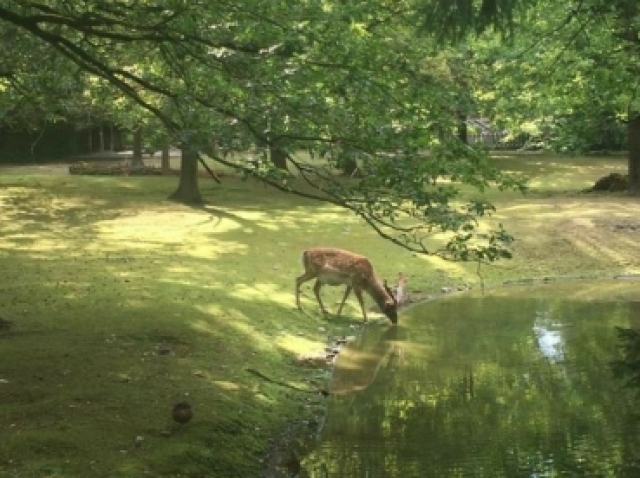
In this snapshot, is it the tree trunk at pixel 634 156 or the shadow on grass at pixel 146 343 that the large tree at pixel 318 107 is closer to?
the shadow on grass at pixel 146 343

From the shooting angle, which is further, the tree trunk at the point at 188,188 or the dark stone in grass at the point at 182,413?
the tree trunk at the point at 188,188

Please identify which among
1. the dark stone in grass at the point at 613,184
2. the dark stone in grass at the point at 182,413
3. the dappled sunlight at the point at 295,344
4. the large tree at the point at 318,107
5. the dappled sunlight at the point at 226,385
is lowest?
the dappled sunlight at the point at 295,344

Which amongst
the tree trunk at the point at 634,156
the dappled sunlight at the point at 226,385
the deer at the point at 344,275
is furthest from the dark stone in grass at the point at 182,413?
the tree trunk at the point at 634,156

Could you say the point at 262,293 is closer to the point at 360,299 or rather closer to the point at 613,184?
the point at 360,299

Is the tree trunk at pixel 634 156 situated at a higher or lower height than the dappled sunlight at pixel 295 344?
higher

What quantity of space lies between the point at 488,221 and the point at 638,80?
926 cm

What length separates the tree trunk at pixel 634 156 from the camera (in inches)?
1125

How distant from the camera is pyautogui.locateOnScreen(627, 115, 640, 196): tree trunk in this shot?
28.6 meters

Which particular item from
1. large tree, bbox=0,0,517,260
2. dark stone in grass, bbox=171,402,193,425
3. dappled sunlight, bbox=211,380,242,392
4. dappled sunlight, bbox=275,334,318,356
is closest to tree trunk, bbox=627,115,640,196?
dappled sunlight, bbox=275,334,318,356

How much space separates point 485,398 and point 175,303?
5.35 metres

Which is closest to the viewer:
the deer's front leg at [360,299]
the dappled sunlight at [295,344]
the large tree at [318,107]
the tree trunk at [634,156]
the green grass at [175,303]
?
the green grass at [175,303]

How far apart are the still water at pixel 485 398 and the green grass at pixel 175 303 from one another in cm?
75

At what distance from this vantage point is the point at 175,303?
1353cm

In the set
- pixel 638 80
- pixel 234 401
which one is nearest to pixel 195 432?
pixel 234 401
